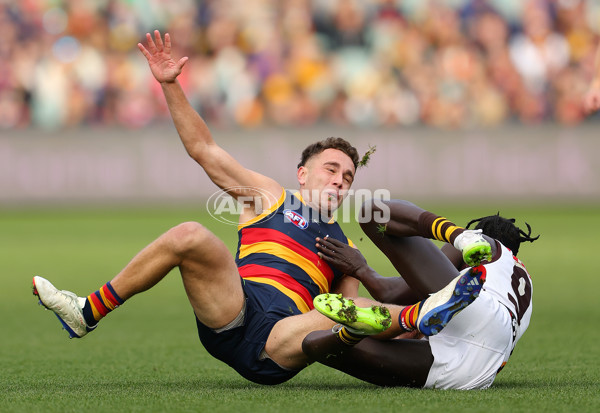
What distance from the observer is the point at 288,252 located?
228 inches

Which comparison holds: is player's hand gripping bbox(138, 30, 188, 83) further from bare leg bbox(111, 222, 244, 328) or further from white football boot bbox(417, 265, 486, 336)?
white football boot bbox(417, 265, 486, 336)

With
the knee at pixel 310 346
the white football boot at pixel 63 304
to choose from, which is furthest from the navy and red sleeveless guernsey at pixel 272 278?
the white football boot at pixel 63 304

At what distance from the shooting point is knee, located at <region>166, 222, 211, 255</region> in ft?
16.7

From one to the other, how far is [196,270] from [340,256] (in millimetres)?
973

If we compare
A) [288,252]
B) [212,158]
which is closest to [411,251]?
[288,252]

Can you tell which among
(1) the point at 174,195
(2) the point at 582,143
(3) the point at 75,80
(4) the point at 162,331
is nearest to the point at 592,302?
(4) the point at 162,331

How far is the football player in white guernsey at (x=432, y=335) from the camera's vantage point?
514cm

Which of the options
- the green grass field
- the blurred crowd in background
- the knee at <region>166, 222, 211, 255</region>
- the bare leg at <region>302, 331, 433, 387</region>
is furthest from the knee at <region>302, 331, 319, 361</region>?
the blurred crowd in background

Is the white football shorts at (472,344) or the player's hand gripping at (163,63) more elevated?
the player's hand gripping at (163,63)

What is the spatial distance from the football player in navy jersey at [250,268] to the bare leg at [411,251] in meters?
0.47

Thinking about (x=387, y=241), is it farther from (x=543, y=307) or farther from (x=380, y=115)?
(x=380, y=115)

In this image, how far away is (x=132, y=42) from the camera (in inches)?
808

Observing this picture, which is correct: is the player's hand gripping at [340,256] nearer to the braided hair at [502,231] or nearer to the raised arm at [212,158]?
the raised arm at [212,158]

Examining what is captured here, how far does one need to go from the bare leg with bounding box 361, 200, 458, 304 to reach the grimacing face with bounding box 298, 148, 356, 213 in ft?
1.91
